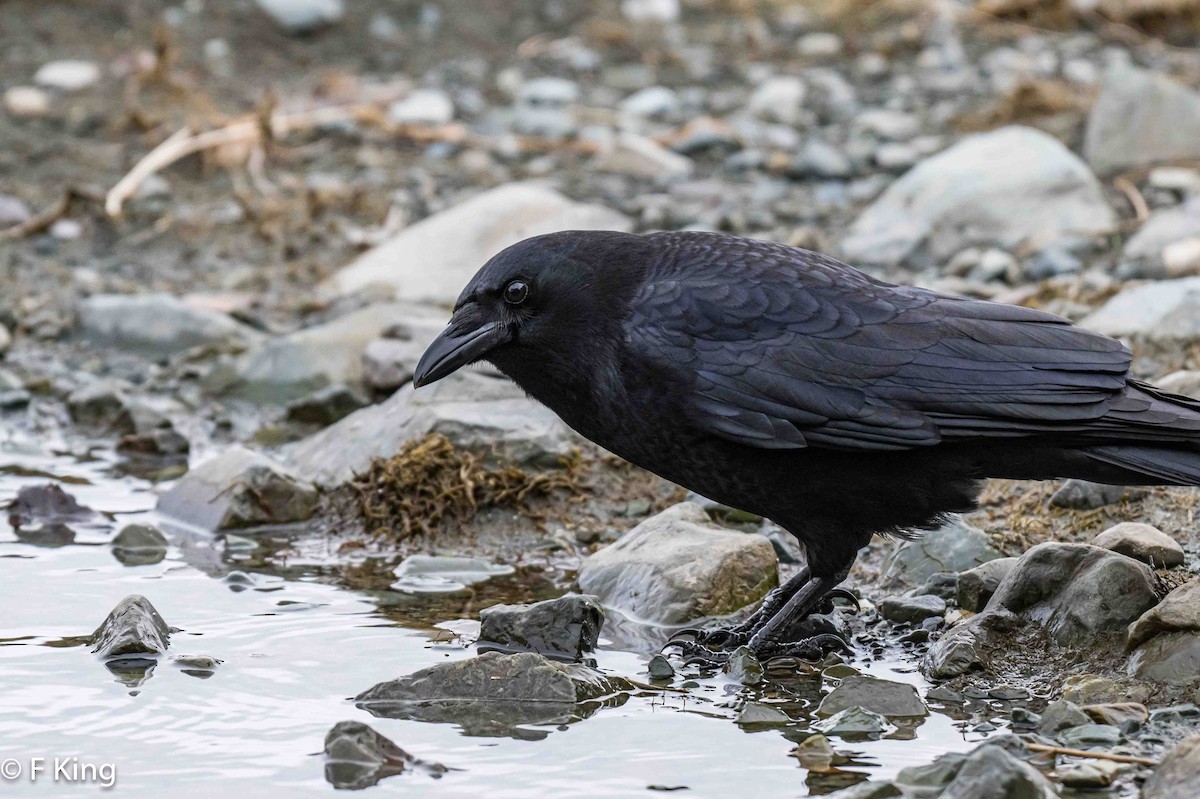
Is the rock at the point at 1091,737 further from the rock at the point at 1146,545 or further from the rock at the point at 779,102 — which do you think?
the rock at the point at 779,102

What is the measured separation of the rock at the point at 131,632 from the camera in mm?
4672

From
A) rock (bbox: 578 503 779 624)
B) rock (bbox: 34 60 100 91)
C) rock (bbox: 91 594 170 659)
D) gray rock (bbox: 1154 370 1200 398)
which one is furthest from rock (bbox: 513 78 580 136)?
rock (bbox: 91 594 170 659)

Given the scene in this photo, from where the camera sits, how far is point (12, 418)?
7672 mm

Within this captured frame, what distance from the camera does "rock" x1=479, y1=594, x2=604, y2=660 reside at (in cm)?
483

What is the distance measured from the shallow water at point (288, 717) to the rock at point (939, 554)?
73 cm

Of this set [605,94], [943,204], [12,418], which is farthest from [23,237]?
[943,204]

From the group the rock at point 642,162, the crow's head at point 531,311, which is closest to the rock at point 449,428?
the crow's head at point 531,311

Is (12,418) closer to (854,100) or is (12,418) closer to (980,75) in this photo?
(854,100)

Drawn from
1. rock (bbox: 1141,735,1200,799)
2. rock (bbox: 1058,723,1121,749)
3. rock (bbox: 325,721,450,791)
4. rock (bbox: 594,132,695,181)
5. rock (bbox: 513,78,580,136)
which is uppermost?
rock (bbox: 513,78,580,136)

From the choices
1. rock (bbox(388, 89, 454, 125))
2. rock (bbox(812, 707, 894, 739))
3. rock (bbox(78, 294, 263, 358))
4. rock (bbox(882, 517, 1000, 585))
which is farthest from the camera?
Result: rock (bbox(388, 89, 454, 125))

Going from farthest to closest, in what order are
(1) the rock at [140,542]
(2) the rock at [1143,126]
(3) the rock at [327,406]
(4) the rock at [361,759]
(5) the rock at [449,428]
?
(2) the rock at [1143,126] → (3) the rock at [327,406] → (5) the rock at [449,428] → (1) the rock at [140,542] → (4) the rock at [361,759]

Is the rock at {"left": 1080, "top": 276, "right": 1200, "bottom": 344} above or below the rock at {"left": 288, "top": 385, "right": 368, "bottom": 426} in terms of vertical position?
above

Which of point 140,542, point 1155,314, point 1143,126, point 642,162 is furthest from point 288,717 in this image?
point 1143,126

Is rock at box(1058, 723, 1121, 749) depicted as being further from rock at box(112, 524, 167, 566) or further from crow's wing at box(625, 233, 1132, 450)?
rock at box(112, 524, 167, 566)
